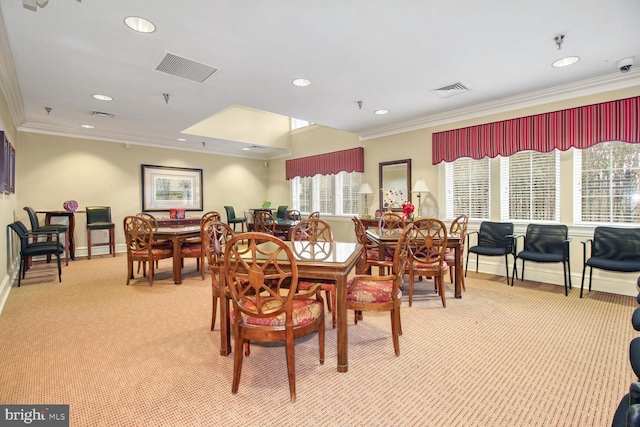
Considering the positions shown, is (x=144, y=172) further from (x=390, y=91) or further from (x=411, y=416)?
(x=411, y=416)

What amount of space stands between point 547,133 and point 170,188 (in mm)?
7610

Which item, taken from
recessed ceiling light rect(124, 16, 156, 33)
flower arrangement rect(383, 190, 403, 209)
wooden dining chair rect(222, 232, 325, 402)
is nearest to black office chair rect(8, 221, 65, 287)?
recessed ceiling light rect(124, 16, 156, 33)

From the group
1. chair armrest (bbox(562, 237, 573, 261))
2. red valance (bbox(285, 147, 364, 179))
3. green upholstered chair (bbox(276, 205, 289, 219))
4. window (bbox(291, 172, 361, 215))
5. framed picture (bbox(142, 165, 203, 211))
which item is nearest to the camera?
chair armrest (bbox(562, 237, 573, 261))

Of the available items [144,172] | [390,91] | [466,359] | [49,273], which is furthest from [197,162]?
[466,359]

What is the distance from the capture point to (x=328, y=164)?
7.37m

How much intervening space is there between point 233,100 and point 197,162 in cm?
408

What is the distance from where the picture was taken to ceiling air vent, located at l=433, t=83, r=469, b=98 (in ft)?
13.4

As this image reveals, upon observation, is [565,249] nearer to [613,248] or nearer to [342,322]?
[613,248]

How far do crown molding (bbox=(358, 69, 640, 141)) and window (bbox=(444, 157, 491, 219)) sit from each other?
29.5 inches

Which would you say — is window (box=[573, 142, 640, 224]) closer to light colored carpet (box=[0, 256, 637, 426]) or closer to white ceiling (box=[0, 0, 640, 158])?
white ceiling (box=[0, 0, 640, 158])

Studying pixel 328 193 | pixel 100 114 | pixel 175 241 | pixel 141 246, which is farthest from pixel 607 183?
pixel 100 114

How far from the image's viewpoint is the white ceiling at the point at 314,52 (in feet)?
8.06

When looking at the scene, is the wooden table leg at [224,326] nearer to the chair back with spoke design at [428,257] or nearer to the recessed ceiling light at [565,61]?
the chair back with spoke design at [428,257]

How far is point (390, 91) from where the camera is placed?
427cm
